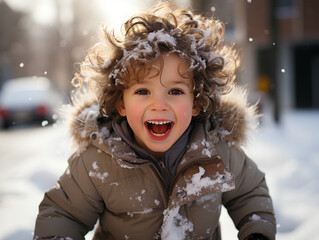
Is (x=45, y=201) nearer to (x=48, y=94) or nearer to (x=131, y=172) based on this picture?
(x=131, y=172)

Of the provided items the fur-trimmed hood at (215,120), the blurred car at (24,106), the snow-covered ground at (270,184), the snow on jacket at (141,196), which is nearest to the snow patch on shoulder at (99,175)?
the snow on jacket at (141,196)

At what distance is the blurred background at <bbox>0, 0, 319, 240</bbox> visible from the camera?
2.58 m

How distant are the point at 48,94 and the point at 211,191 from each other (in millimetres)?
10186

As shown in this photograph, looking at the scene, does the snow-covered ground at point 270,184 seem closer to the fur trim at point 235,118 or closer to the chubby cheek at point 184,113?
the fur trim at point 235,118

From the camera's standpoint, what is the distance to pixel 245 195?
73.1 inches

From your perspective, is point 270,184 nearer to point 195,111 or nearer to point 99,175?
point 195,111

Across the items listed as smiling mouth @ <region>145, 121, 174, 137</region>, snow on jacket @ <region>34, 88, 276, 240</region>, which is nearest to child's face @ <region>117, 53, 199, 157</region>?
smiling mouth @ <region>145, 121, 174, 137</region>

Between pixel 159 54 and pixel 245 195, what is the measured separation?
833 mm

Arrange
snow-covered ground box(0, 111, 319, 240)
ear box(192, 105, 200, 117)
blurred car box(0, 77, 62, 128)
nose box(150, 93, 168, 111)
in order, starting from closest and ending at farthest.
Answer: nose box(150, 93, 168, 111), ear box(192, 105, 200, 117), snow-covered ground box(0, 111, 319, 240), blurred car box(0, 77, 62, 128)

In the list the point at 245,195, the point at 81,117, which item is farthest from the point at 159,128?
the point at 245,195

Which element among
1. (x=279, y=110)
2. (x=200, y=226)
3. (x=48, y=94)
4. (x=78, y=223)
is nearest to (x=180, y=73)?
(x=200, y=226)

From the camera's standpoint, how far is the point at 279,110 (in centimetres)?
836

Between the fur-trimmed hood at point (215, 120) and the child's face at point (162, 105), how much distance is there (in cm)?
24

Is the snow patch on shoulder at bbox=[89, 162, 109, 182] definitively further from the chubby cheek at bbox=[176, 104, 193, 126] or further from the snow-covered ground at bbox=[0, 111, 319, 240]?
the chubby cheek at bbox=[176, 104, 193, 126]
